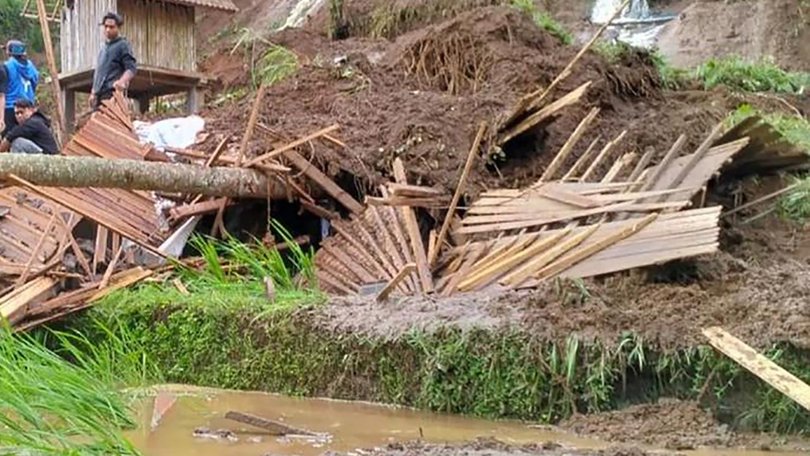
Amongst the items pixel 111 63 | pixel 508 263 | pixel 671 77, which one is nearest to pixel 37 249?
pixel 111 63

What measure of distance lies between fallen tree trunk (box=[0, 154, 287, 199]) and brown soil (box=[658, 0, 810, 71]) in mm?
11371

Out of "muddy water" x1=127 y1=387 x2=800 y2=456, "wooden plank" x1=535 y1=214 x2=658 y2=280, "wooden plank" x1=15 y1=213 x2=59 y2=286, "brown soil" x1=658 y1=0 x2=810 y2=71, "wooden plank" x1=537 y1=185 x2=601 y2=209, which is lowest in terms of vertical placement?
"muddy water" x1=127 y1=387 x2=800 y2=456

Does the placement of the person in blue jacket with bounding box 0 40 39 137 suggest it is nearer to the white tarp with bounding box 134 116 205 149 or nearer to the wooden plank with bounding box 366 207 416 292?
the white tarp with bounding box 134 116 205 149

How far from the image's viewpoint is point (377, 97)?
35.5 ft

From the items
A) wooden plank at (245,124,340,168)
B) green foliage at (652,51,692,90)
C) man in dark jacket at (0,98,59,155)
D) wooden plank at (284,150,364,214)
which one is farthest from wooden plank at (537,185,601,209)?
man in dark jacket at (0,98,59,155)

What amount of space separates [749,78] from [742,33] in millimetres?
5380

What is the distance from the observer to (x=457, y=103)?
10172 millimetres

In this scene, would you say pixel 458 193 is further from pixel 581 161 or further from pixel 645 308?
pixel 645 308

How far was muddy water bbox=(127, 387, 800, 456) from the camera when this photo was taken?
495 cm

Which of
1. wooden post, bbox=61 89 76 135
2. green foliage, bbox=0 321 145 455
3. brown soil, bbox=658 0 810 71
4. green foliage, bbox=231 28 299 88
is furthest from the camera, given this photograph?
brown soil, bbox=658 0 810 71

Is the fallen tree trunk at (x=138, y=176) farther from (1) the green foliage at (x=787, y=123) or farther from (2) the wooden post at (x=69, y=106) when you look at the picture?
(2) the wooden post at (x=69, y=106)

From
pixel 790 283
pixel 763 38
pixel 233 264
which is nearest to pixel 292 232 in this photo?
pixel 233 264

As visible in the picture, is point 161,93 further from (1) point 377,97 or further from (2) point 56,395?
(2) point 56,395

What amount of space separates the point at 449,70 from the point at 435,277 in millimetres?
4310
